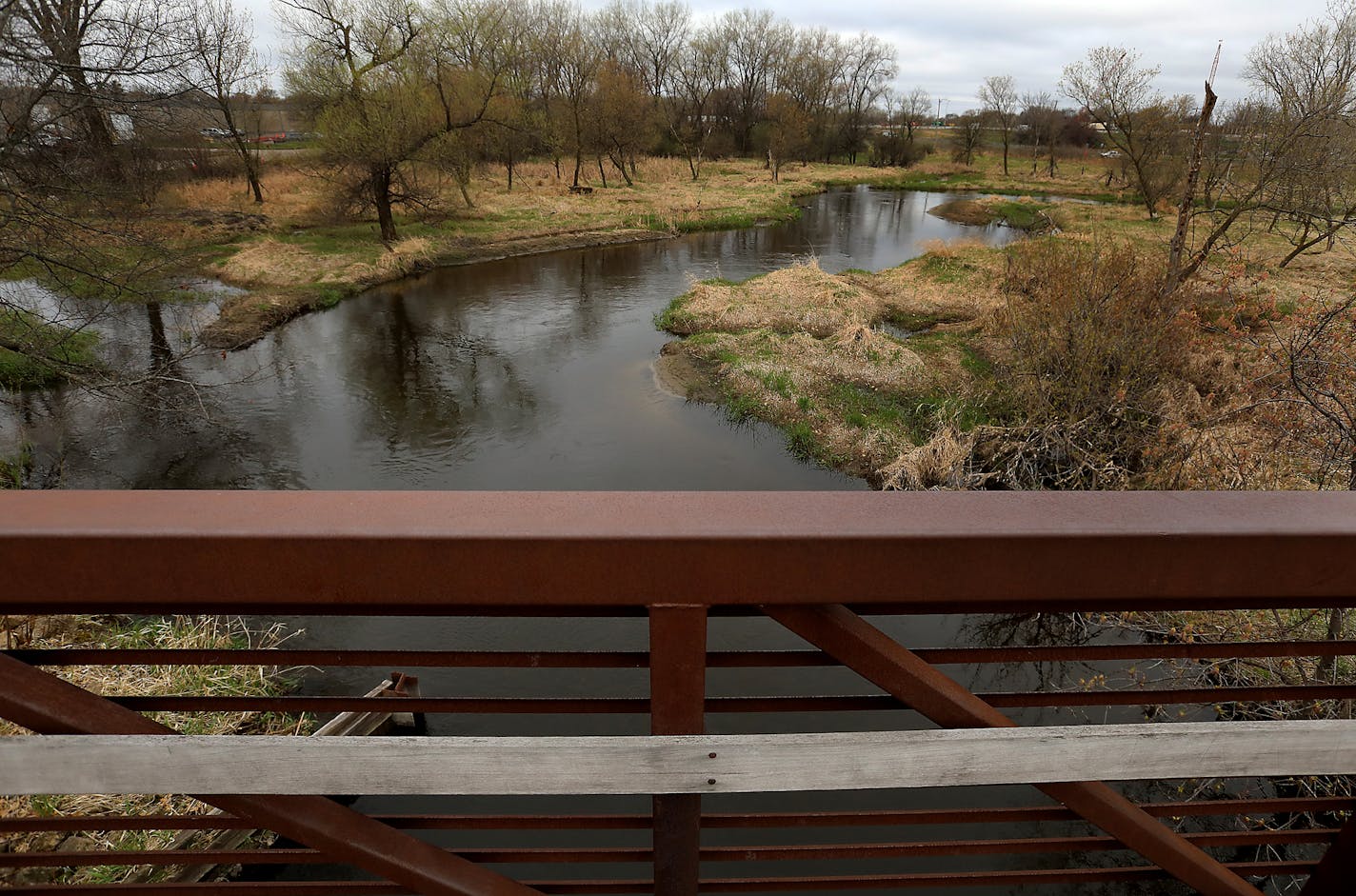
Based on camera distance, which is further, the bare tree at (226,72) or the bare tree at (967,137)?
the bare tree at (967,137)

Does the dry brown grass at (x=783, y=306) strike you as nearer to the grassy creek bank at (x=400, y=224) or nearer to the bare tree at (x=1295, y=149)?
the bare tree at (x=1295, y=149)

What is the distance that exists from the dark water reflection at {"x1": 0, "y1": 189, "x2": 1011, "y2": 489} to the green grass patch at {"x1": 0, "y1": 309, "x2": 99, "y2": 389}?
13.5 inches

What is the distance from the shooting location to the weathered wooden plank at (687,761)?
1.12 m

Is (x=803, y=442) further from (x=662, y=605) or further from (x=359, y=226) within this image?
(x=359, y=226)

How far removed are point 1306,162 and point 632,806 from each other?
39.2ft

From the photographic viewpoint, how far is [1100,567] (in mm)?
1147

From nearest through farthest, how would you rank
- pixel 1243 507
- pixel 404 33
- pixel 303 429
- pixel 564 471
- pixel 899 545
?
pixel 899 545
pixel 1243 507
pixel 564 471
pixel 303 429
pixel 404 33

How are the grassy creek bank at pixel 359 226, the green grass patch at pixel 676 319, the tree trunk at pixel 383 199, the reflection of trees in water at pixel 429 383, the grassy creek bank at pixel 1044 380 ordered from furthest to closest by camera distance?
the tree trunk at pixel 383 199 → the grassy creek bank at pixel 359 226 → the green grass patch at pixel 676 319 → the reflection of trees in water at pixel 429 383 → the grassy creek bank at pixel 1044 380

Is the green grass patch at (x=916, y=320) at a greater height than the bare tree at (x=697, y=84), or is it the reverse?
the bare tree at (x=697, y=84)

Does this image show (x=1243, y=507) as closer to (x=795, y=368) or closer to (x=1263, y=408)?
(x=1263, y=408)

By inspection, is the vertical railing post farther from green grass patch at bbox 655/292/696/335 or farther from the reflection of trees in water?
green grass patch at bbox 655/292/696/335

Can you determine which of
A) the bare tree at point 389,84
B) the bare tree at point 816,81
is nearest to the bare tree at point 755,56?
the bare tree at point 816,81

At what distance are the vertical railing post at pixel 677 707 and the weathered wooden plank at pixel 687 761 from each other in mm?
67

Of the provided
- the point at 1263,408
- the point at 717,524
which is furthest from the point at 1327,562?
the point at 1263,408
